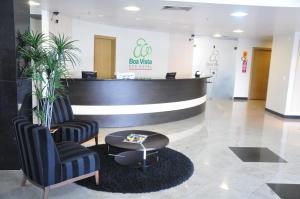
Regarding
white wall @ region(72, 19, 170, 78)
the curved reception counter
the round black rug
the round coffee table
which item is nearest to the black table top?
the round coffee table

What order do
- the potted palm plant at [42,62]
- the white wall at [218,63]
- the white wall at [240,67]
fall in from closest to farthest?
1. the potted palm plant at [42,62]
2. the white wall at [240,67]
3. the white wall at [218,63]

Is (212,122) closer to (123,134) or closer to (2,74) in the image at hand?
(123,134)

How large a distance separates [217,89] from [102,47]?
6314mm

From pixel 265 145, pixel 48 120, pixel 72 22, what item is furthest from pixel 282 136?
pixel 72 22

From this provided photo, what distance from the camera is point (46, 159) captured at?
2.82 m

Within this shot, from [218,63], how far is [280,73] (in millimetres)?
4065

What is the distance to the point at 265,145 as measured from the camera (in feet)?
18.1

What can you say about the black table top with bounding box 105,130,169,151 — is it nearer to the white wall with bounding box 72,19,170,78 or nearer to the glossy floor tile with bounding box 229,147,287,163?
the glossy floor tile with bounding box 229,147,287,163

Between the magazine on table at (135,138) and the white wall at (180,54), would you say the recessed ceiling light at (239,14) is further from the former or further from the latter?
the white wall at (180,54)

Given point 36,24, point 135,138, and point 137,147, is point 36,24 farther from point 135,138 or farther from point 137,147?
point 137,147

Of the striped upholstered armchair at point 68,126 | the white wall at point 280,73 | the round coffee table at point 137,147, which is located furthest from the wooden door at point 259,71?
the striped upholstered armchair at point 68,126

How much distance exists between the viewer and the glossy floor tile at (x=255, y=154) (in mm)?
4684

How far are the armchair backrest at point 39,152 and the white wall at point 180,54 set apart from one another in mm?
8156

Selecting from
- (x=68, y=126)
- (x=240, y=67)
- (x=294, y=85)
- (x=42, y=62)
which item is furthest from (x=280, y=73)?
(x=42, y=62)
